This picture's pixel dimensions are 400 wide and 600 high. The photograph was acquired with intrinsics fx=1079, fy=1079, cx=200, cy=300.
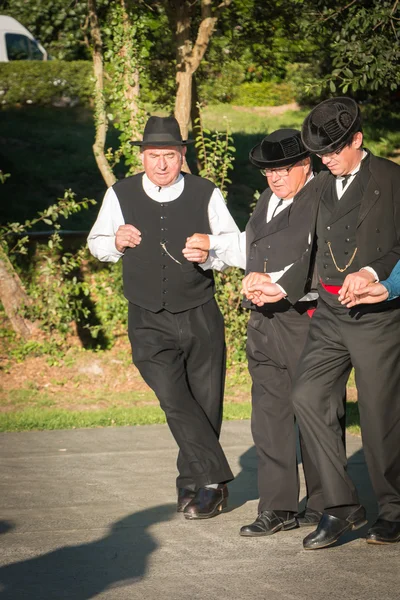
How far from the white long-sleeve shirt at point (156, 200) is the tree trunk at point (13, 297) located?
194 inches

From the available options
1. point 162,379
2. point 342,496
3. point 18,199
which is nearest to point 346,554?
point 342,496

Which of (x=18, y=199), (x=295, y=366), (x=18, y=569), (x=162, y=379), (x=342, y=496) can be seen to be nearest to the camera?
(x=18, y=569)

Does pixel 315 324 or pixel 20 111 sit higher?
pixel 20 111

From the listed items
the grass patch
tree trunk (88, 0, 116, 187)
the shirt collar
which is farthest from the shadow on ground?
tree trunk (88, 0, 116, 187)

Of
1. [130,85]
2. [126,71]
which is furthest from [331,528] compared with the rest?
[126,71]

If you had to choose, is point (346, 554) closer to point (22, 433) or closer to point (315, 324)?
point (315, 324)

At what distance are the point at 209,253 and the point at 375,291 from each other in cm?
140

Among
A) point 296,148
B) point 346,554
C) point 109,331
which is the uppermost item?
point 296,148

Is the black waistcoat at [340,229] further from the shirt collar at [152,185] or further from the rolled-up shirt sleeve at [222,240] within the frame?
the shirt collar at [152,185]

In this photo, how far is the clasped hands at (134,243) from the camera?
→ 6266mm

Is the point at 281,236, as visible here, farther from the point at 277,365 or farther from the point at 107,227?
the point at 107,227

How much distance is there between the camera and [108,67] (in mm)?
11820

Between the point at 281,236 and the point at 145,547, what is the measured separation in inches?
71.5

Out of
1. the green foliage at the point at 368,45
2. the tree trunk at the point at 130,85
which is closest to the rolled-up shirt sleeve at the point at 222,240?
the green foliage at the point at 368,45
